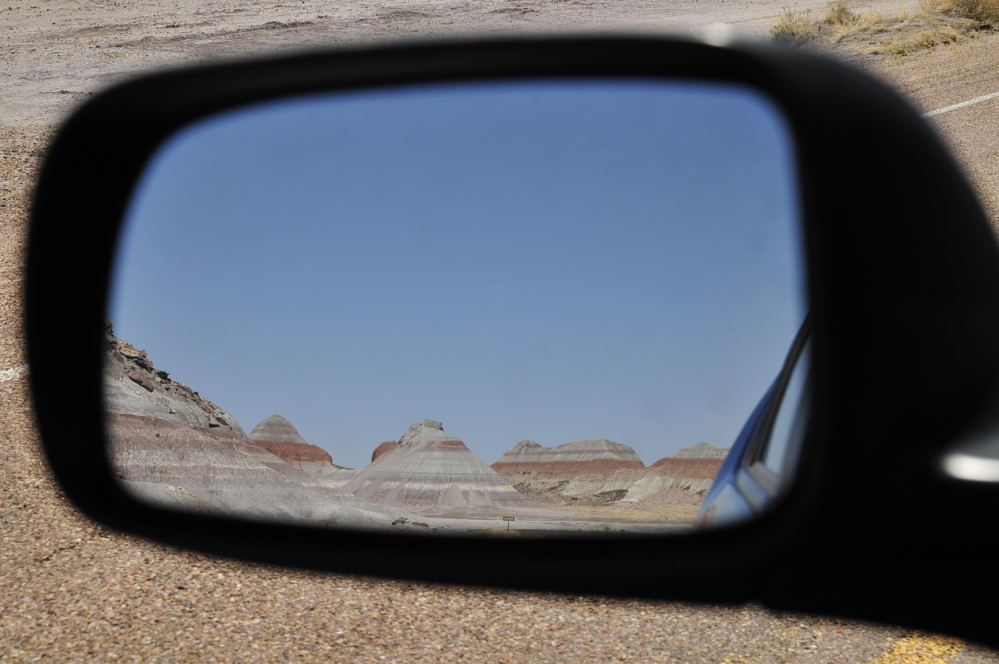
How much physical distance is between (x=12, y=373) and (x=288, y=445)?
5861 mm

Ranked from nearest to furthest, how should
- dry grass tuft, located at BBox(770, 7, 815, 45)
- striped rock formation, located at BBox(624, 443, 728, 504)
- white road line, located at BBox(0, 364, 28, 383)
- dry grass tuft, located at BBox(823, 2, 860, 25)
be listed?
striped rock formation, located at BBox(624, 443, 728, 504) → white road line, located at BBox(0, 364, 28, 383) → dry grass tuft, located at BBox(770, 7, 815, 45) → dry grass tuft, located at BBox(823, 2, 860, 25)

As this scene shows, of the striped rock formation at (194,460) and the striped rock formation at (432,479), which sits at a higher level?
the striped rock formation at (432,479)

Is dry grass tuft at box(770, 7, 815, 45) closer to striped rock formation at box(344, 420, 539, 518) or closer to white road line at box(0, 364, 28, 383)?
white road line at box(0, 364, 28, 383)

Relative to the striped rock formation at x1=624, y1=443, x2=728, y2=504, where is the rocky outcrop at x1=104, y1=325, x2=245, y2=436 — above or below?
below

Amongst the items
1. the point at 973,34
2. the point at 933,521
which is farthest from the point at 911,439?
the point at 973,34

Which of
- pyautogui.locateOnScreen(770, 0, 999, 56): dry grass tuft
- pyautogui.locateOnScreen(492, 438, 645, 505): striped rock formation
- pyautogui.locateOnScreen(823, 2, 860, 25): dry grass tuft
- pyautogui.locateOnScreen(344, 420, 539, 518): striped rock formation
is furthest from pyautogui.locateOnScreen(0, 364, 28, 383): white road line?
pyautogui.locateOnScreen(823, 2, 860, 25): dry grass tuft

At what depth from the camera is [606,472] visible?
2018 mm

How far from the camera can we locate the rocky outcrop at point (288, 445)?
233 centimetres

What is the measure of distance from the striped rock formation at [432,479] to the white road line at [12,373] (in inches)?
232

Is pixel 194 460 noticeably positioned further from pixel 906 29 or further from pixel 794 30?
pixel 794 30

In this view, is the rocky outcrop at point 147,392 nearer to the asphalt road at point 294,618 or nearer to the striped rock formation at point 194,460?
the striped rock formation at point 194,460

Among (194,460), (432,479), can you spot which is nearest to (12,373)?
(194,460)

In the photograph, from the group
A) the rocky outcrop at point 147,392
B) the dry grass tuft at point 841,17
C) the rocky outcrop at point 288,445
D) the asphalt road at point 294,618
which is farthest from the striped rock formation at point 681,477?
the dry grass tuft at point 841,17

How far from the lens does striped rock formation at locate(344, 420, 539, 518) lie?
2.12 metres
